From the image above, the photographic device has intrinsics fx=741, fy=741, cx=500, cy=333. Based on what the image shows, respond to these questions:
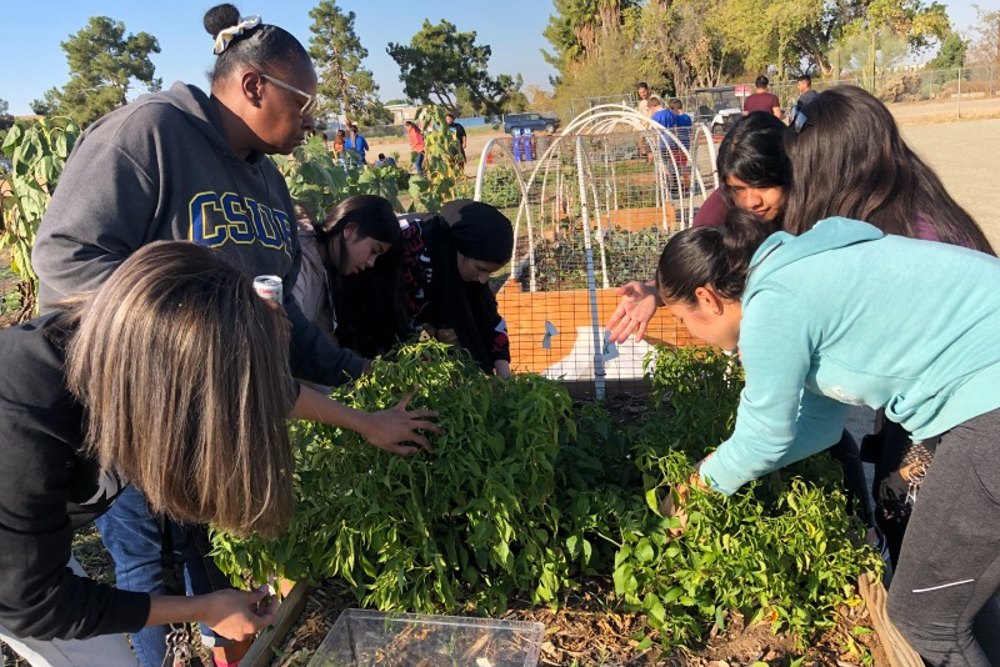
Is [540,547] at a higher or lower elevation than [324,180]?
lower

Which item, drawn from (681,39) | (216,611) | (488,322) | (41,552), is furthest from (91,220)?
(681,39)

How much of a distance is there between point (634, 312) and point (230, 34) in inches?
53.8

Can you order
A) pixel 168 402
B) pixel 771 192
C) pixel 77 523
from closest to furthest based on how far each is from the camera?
1. pixel 168 402
2. pixel 77 523
3. pixel 771 192

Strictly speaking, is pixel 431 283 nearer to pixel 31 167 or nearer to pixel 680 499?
pixel 680 499

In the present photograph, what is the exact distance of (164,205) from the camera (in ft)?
6.20

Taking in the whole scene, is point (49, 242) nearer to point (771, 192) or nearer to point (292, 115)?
point (292, 115)

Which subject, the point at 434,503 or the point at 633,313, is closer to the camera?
the point at 434,503

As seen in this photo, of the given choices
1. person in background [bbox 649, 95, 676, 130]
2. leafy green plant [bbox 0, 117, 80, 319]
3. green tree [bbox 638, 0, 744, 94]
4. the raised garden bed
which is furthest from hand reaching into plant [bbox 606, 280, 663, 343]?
green tree [bbox 638, 0, 744, 94]

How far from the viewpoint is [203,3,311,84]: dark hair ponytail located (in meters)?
1.98

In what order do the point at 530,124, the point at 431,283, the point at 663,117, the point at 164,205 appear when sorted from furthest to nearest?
the point at 530,124 < the point at 663,117 < the point at 431,283 < the point at 164,205

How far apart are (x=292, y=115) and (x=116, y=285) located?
105 cm

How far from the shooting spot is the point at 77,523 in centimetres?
147

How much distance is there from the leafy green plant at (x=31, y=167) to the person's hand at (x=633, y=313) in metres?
4.49

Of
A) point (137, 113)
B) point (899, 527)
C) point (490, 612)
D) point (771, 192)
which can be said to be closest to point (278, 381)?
point (490, 612)
